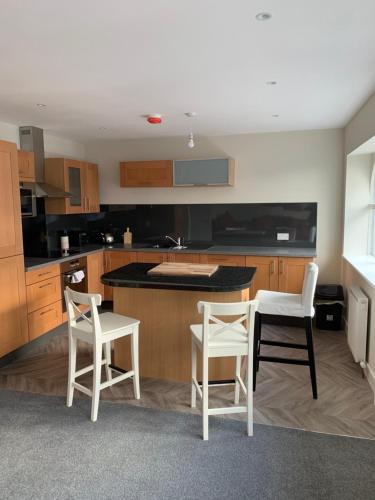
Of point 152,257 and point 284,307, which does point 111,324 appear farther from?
point 152,257

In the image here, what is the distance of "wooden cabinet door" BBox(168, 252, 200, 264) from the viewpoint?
16.0 ft

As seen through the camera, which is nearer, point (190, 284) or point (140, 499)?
point (140, 499)

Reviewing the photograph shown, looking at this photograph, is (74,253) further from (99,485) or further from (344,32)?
(344,32)

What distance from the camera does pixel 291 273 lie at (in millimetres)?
4543

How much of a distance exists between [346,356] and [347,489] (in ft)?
6.10

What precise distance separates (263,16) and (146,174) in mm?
3544

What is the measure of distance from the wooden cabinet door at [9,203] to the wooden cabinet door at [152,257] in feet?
5.82

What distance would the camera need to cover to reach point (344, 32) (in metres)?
1.98

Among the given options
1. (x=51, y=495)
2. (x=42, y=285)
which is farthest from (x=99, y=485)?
(x=42, y=285)

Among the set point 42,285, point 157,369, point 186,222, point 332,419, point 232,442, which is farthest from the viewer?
point 186,222

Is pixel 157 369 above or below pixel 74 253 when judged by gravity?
below

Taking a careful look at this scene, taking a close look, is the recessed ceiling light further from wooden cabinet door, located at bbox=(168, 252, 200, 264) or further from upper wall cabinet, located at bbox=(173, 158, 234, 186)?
wooden cabinet door, located at bbox=(168, 252, 200, 264)

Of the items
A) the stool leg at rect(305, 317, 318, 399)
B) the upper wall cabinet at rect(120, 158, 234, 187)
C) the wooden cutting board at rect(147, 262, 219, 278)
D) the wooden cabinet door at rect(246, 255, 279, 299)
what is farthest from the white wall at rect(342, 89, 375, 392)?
the upper wall cabinet at rect(120, 158, 234, 187)

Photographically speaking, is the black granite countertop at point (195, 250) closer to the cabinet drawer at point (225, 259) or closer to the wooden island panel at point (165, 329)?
the cabinet drawer at point (225, 259)
